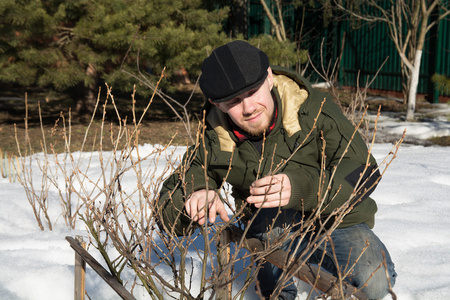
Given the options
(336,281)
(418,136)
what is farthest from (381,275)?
(418,136)

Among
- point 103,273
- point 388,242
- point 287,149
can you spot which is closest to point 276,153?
point 287,149

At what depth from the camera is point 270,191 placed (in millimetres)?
1749

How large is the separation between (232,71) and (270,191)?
0.54m

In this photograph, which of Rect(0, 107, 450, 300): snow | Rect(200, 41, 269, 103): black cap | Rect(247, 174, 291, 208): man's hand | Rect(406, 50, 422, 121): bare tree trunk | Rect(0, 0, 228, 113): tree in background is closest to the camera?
Rect(247, 174, 291, 208): man's hand

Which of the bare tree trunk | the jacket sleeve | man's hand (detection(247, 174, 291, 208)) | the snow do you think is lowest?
the snow

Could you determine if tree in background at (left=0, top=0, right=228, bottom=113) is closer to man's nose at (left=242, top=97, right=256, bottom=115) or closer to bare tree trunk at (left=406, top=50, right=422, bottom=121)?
bare tree trunk at (left=406, top=50, right=422, bottom=121)

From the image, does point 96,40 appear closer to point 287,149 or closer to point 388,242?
point 388,242

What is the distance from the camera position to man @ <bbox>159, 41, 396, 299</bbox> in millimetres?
1971

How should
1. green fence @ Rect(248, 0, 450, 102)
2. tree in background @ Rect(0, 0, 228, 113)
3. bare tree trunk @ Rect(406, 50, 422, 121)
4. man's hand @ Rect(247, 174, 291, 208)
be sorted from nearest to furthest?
man's hand @ Rect(247, 174, 291, 208)
tree in background @ Rect(0, 0, 228, 113)
bare tree trunk @ Rect(406, 50, 422, 121)
green fence @ Rect(248, 0, 450, 102)

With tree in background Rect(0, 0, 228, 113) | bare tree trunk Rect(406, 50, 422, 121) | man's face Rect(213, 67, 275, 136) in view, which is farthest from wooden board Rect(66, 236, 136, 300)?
bare tree trunk Rect(406, 50, 422, 121)

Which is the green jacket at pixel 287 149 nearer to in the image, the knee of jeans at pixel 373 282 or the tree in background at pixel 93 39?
the knee of jeans at pixel 373 282

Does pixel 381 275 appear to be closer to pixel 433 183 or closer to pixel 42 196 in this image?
pixel 42 196

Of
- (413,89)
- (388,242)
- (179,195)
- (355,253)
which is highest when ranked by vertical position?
(179,195)

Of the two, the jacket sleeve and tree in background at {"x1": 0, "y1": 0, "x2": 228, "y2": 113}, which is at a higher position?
tree in background at {"x1": 0, "y1": 0, "x2": 228, "y2": 113}
